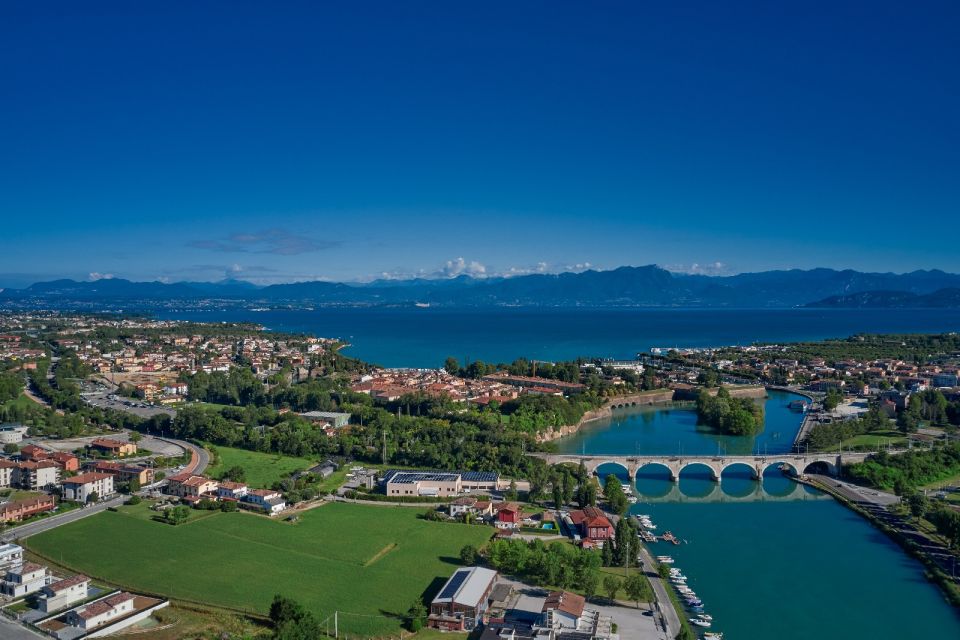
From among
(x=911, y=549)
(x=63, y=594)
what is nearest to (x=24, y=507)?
(x=63, y=594)

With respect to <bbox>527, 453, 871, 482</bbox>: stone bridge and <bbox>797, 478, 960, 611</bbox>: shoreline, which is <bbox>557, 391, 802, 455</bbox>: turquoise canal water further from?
<bbox>797, 478, 960, 611</bbox>: shoreline

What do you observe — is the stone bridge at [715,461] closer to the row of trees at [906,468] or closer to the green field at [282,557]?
the row of trees at [906,468]

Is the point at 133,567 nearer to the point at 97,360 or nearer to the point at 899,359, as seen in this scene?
the point at 97,360

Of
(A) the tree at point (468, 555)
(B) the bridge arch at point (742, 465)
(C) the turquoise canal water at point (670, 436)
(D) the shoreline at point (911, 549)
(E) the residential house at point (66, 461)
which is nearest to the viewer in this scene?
(D) the shoreline at point (911, 549)

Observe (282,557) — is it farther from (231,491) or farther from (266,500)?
(231,491)

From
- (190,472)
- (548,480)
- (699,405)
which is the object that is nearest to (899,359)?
(699,405)

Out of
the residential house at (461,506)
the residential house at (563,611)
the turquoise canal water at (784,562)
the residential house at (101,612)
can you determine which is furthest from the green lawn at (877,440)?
the residential house at (101,612)
